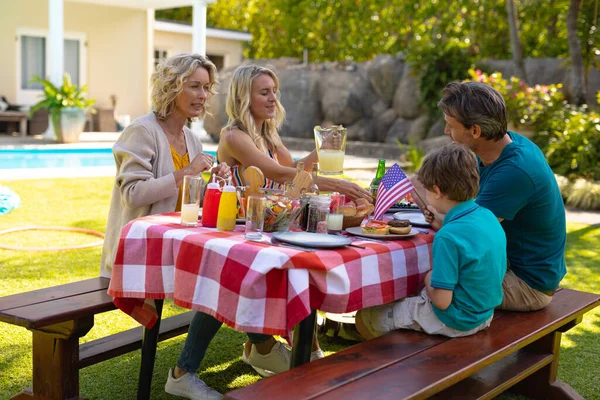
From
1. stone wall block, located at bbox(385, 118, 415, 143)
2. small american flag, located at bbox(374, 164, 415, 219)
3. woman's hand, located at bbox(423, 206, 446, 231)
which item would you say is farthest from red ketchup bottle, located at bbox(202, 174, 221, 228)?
stone wall block, located at bbox(385, 118, 415, 143)

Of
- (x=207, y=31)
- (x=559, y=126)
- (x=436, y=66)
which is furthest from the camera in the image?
(x=207, y=31)

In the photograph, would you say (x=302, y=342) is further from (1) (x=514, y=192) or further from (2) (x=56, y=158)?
(2) (x=56, y=158)

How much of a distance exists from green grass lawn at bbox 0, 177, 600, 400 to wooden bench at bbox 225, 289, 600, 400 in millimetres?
379

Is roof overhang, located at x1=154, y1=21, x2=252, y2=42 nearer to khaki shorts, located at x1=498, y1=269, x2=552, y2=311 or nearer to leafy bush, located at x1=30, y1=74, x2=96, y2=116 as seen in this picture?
leafy bush, located at x1=30, y1=74, x2=96, y2=116

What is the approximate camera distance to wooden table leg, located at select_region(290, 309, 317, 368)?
95.2 inches

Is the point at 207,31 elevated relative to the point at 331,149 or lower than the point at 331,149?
elevated

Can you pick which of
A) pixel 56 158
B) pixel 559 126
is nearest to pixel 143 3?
pixel 56 158

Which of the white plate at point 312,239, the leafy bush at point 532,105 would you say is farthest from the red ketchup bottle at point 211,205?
the leafy bush at point 532,105

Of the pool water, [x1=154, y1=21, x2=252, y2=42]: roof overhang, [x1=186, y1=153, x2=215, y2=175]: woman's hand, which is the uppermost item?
[x1=154, y1=21, x2=252, y2=42]: roof overhang

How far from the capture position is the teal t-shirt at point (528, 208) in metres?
2.72

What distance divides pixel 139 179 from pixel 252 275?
105 centimetres

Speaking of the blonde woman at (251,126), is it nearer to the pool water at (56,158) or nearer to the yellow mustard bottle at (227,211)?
the yellow mustard bottle at (227,211)

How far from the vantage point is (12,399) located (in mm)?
2754

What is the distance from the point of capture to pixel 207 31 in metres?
19.5
